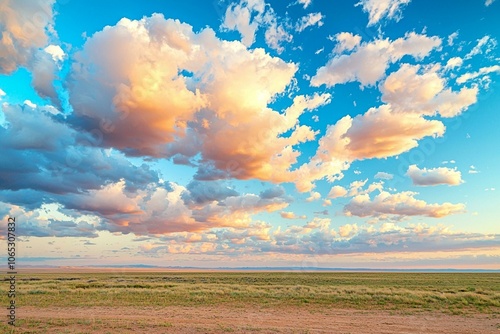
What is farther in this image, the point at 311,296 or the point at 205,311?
the point at 311,296

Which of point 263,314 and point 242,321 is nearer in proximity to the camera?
point 242,321

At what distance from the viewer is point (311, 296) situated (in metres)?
35.5

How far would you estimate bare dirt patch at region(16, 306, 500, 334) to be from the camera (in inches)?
747

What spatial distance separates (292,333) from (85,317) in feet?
45.9

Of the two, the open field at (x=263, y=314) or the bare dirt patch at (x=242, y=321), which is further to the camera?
the open field at (x=263, y=314)

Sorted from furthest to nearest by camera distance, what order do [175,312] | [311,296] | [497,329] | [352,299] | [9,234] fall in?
[311,296] → [352,299] → [175,312] → [497,329] → [9,234]

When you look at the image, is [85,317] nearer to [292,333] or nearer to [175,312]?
[175,312]

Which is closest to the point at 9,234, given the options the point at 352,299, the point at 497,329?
the point at 497,329

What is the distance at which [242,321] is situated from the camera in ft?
71.0

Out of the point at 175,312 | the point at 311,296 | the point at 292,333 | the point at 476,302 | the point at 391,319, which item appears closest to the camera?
the point at 292,333

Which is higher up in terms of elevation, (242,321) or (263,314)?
(242,321)

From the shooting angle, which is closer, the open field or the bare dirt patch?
the bare dirt patch

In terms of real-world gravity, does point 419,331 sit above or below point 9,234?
below

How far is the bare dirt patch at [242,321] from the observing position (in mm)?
18969
